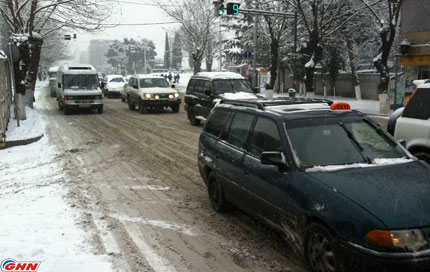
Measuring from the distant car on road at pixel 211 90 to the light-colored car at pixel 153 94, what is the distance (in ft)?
13.7

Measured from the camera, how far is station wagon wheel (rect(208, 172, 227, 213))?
605 cm

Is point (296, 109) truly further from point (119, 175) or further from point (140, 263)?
point (119, 175)

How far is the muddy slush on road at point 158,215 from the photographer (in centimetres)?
465

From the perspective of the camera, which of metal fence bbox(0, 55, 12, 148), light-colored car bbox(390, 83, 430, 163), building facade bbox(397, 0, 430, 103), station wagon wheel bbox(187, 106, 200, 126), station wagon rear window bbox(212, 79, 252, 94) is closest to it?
light-colored car bbox(390, 83, 430, 163)

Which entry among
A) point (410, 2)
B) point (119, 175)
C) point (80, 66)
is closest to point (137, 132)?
point (119, 175)

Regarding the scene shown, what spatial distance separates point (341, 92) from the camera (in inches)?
Answer: 1351

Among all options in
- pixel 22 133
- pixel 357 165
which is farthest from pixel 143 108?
pixel 357 165

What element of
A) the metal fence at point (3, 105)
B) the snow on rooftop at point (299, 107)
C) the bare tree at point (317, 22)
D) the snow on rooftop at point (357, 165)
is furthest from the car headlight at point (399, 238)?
the bare tree at point (317, 22)

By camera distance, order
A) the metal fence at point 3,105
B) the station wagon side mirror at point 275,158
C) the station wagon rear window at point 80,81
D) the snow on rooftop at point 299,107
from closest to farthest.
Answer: the station wagon side mirror at point 275,158, the snow on rooftop at point 299,107, the metal fence at point 3,105, the station wagon rear window at point 80,81

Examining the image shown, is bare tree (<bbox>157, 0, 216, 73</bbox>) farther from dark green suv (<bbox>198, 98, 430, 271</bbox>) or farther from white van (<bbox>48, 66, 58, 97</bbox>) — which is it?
dark green suv (<bbox>198, 98, 430, 271</bbox>)

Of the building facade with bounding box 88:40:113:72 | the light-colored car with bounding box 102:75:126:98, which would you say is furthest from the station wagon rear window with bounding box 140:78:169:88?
the building facade with bounding box 88:40:113:72

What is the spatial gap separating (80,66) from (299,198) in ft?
64.7

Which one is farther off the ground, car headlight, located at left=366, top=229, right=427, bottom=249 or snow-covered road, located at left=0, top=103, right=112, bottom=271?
car headlight, located at left=366, top=229, right=427, bottom=249

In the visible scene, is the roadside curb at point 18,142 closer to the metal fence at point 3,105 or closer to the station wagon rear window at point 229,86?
the metal fence at point 3,105
